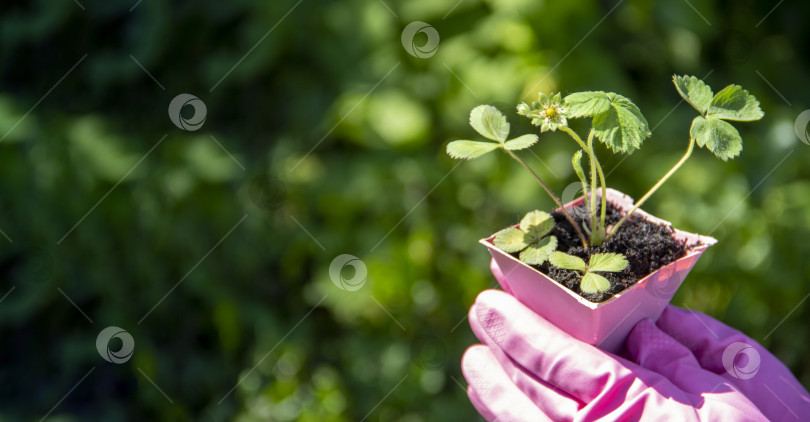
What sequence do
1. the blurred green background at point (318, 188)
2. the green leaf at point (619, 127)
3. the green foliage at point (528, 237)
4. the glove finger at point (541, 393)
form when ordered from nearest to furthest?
the green leaf at point (619, 127) → the green foliage at point (528, 237) → the glove finger at point (541, 393) → the blurred green background at point (318, 188)

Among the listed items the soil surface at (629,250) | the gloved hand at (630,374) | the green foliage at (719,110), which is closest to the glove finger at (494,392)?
the gloved hand at (630,374)

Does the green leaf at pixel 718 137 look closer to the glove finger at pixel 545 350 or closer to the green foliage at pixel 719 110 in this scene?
the green foliage at pixel 719 110

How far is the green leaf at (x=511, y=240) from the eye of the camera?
108 centimetres

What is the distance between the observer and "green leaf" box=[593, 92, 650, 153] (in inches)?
37.9

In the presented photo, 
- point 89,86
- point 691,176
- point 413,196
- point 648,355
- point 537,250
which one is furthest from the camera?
Answer: point 89,86

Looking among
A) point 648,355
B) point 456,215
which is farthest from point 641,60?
point 648,355

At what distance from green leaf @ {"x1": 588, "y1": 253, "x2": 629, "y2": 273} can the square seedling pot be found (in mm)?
52

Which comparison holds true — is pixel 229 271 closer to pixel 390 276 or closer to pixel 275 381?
pixel 275 381

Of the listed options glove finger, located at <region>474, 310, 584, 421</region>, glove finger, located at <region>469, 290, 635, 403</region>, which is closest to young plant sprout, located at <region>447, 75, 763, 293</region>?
glove finger, located at <region>469, 290, 635, 403</region>

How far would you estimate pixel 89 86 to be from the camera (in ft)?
9.95

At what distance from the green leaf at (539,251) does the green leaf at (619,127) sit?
0.18 metres

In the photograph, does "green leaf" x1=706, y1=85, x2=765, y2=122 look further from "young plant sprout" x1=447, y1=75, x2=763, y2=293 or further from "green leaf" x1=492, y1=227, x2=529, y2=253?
"green leaf" x1=492, y1=227, x2=529, y2=253

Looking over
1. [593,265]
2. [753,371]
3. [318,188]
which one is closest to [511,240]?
[593,265]

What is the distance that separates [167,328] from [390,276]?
3.83ft
